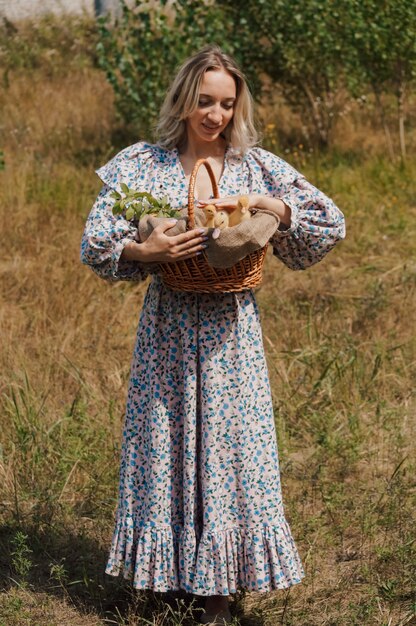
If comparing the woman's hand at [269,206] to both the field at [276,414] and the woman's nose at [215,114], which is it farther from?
the field at [276,414]

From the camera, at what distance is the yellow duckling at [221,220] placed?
289 cm

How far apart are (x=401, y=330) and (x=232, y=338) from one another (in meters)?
2.65

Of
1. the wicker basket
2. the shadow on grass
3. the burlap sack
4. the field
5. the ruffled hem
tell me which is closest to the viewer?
the burlap sack

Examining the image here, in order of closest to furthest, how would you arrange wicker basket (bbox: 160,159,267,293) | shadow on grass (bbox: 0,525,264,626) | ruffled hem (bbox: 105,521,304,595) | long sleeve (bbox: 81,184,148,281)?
wicker basket (bbox: 160,159,267,293), long sleeve (bbox: 81,184,148,281), ruffled hem (bbox: 105,521,304,595), shadow on grass (bbox: 0,525,264,626)

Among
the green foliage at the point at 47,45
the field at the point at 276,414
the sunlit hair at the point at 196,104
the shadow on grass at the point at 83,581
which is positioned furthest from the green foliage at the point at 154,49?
the sunlit hair at the point at 196,104

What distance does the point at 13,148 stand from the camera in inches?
362

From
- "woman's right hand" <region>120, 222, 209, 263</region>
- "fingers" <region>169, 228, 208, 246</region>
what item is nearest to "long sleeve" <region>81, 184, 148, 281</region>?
"woman's right hand" <region>120, 222, 209, 263</region>

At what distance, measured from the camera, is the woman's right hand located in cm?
288

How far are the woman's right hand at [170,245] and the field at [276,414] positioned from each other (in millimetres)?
1105

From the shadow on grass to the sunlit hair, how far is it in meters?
1.36

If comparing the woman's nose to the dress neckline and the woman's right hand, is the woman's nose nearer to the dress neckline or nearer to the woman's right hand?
the dress neckline

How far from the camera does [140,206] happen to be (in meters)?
3.06

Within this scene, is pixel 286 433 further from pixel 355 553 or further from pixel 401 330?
pixel 401 330

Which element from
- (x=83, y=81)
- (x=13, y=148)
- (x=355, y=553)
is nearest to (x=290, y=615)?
(x=355, y=553)
